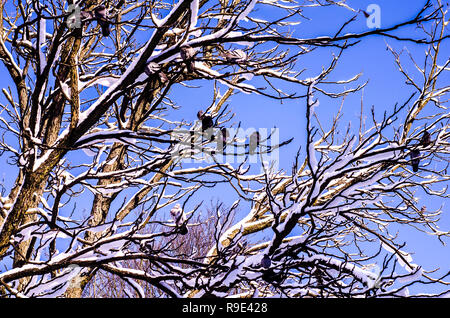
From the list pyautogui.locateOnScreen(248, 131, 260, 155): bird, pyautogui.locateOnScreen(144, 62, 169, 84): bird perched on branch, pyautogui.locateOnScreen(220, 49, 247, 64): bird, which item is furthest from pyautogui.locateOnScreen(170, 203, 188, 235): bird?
pyautogui.locateOnScreen(220, 49, 247, 64): bird

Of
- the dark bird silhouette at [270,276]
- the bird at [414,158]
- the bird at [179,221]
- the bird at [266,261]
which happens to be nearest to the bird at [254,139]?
the bird at [179,221]

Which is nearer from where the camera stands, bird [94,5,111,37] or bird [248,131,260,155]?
bird [94,5,111,37]

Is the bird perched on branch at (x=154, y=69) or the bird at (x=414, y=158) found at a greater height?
the bird perched on branch at (x=154, y=69)

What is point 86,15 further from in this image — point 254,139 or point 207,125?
point 254,139

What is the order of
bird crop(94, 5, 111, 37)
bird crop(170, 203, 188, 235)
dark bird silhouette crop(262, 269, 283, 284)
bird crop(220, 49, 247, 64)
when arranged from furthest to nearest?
bird crop(170, 203, 188, 235)
bird crop(220, 49, 247, 64)
dark bird silhouette crop(262, 269, 283, 284)
bird crop(94, 5, 111, 37)

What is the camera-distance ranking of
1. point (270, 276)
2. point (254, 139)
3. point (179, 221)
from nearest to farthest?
point (270, 276), point (254, 139), point (179, 221)

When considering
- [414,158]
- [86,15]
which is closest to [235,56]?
[86,15]

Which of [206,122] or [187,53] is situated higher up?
[187,53]

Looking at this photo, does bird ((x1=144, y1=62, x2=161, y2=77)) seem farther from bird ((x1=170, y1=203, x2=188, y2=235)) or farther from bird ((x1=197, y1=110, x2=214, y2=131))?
bird ((x1=170, y1=203, x2=188, y2=235))

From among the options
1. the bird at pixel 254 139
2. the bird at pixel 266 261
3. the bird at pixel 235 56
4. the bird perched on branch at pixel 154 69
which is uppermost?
the bird at pixel 235 56

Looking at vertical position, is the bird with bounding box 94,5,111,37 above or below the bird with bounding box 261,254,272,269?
above

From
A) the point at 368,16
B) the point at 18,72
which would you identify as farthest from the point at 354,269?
the point at 18,72

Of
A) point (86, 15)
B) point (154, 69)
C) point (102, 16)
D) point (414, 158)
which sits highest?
point (86, 15)

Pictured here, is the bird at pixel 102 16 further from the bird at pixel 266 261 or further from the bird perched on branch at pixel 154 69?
the bird at pixel 266 261
